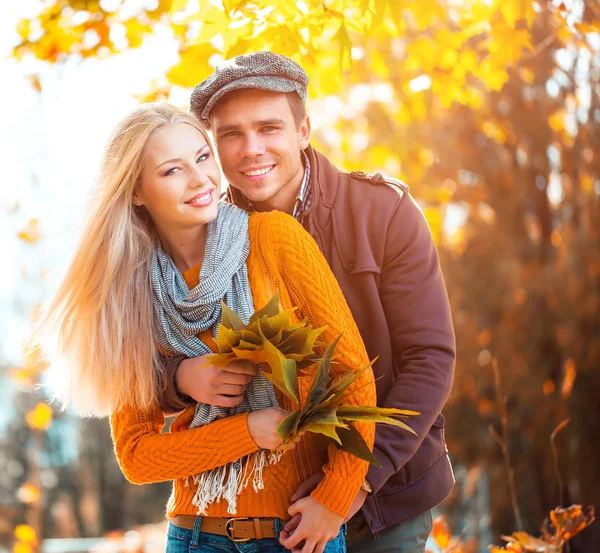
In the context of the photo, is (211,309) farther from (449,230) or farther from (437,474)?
(449,230)

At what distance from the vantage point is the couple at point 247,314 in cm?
215

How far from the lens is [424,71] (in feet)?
16.5

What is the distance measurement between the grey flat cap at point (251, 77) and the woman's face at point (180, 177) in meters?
0.20

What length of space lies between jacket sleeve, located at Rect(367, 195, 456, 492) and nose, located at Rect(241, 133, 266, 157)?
47 centimetres

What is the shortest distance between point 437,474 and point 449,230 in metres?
7.88

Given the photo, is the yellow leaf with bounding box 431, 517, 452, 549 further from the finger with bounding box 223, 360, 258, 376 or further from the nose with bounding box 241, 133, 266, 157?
the nose with bounding box 241, 133, 266, 157

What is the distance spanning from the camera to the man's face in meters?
2.53

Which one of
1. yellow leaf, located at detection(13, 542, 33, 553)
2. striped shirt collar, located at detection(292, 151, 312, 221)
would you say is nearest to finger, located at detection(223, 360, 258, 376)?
striped shirt collar, located at detection(292, 151, 312, 221)

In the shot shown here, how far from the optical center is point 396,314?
238cm

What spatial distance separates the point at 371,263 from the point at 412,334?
24 centimetres

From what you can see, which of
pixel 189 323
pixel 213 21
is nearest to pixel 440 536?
pixel 189 323

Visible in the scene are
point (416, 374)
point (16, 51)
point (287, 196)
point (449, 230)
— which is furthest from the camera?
point (449, 230)

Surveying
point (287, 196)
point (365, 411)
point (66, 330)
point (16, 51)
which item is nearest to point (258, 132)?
point (287, 196)

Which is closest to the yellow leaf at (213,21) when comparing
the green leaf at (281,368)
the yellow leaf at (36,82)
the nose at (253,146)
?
the nose at (253,146)
